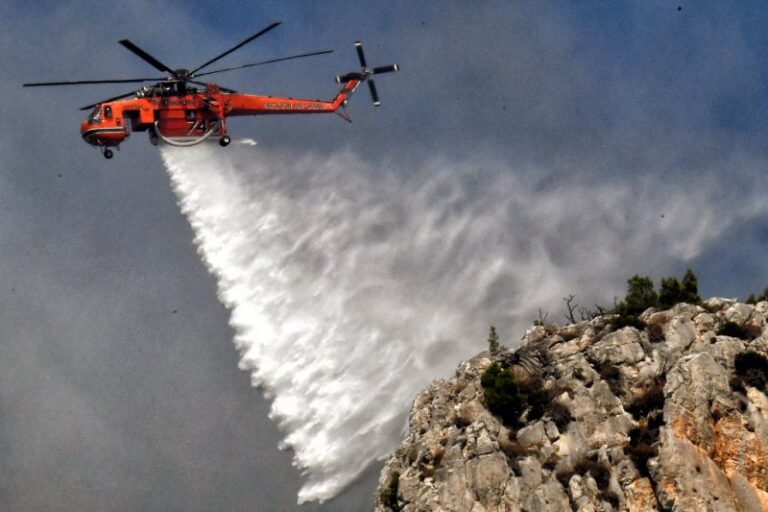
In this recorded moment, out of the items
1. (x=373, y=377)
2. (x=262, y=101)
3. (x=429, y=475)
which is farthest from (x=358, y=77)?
(x=429, y=475)

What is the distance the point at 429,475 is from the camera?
71000 mm

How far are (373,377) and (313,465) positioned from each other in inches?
304

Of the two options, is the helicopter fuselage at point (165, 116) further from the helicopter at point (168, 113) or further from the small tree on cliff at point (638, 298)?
the small tree on cliff at point (638, 298)

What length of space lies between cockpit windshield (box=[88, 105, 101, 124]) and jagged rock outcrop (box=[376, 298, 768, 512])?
83.9 ft

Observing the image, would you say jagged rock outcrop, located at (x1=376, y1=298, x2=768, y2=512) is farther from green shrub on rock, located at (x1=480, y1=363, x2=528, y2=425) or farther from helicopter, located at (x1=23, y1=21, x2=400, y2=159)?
helicopter, located at (x1=23, y1=21, x2=400, y2=159)

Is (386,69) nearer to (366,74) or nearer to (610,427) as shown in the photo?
(366,74)

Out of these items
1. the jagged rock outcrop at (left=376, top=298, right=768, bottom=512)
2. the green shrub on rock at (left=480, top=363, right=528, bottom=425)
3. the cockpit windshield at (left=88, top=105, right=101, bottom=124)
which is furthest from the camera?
the cockpit windshield at (left=88, top=105, right=101, bottom=124)

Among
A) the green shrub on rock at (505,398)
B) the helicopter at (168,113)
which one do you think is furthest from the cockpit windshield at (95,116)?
the green shrub on rock at (505,398)

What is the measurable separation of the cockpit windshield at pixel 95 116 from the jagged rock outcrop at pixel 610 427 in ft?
83.9

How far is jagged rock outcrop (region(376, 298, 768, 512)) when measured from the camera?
66.2 meters

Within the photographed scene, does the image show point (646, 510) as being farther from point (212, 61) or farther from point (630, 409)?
point (212, 61)

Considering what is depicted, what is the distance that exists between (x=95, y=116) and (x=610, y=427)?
35.7m

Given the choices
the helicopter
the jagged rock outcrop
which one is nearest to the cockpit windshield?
the helicopter

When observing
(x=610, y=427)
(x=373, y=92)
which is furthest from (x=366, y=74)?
(x=610, y=427)
